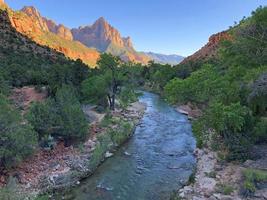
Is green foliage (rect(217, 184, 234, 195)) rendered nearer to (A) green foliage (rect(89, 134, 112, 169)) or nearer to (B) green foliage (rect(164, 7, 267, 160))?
(B) green foliage (rect(164, 7, 267, 160))

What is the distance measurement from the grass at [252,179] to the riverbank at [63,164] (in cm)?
1014

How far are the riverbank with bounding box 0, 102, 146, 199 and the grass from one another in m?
Result: 10.1

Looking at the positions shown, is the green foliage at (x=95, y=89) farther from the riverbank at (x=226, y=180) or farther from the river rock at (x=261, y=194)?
the river rock at (x=261, y=194)

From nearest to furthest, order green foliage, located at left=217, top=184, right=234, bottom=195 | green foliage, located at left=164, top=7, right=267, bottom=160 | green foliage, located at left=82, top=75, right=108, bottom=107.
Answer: green foliage, located at left=217, top=184, right=234, bottom=195, green foliage, located at left=164, top=7, right=267, bottom=160, green foliage, located at left=82, top=75, right=108, bottom=107

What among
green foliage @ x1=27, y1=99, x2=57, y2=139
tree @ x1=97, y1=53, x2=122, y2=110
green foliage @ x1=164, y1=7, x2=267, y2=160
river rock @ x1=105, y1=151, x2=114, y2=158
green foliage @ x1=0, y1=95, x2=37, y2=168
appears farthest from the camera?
tree @ x1=97, y1=53, x2=122, y2=110

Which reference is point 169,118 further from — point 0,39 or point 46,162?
point 0,39

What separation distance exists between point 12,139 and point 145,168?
9867 mm

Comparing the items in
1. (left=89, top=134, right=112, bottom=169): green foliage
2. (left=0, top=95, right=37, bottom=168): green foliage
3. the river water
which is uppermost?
(left=0, top=95, right=37, bottom=168): green foliage

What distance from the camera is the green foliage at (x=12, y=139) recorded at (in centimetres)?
1878

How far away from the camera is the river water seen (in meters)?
19.3

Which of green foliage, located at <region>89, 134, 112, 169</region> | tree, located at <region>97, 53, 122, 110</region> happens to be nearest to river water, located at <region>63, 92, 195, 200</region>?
green foliage, located at <region>89, 134, 112, 169</region>

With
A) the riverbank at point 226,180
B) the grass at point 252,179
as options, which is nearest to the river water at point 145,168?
the riverbank at point 226,180

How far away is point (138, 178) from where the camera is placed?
2184 centimetres

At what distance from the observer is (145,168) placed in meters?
23.9
